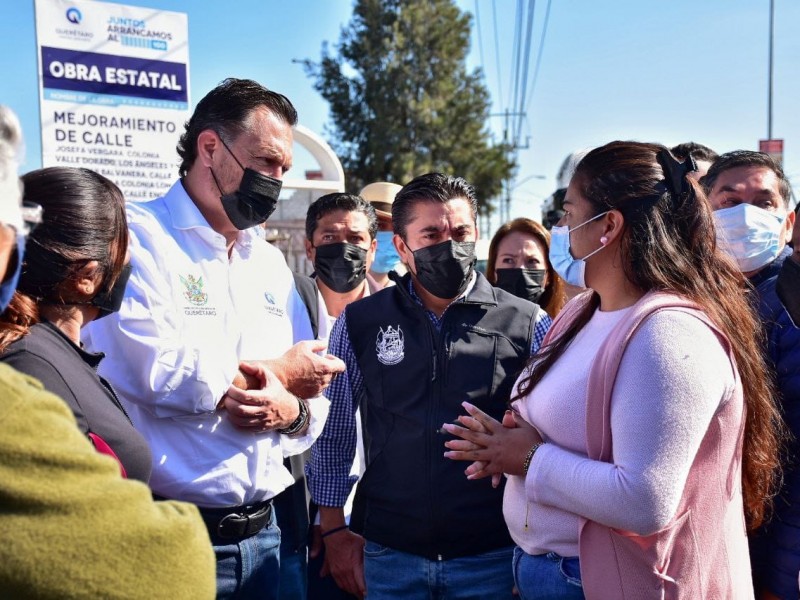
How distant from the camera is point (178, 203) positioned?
2689 mm

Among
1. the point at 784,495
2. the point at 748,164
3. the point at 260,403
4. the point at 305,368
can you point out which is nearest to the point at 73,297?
the point at 260,403

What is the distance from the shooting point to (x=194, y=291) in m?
2.54

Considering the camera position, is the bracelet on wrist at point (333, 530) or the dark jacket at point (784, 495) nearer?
the dark jacket at point (784, 495)

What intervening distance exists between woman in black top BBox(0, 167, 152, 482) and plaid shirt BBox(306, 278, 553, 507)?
1151 mm

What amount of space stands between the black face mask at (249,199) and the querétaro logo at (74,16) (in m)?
5.57

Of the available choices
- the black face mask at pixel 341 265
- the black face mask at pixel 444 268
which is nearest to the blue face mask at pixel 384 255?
the black face mask at pixel 341 265

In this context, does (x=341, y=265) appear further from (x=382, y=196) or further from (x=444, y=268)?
(x=382, y=196)

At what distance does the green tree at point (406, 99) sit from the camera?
3353 cm

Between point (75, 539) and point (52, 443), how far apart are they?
147mm

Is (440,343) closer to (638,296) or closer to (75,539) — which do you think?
(638,296)

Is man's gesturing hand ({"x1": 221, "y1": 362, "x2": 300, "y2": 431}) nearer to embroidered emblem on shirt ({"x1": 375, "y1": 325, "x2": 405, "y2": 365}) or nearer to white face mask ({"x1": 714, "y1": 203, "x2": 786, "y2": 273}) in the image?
embroidered emblem on shirt ({"x1": 375, "y1": 325, "x2": 405, "y2": 365})

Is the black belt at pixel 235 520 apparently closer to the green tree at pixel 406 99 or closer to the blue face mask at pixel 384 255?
the blue face mask at pixel 384 255

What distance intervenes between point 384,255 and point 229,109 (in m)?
2.39

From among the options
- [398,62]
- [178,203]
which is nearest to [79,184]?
[178,203]
